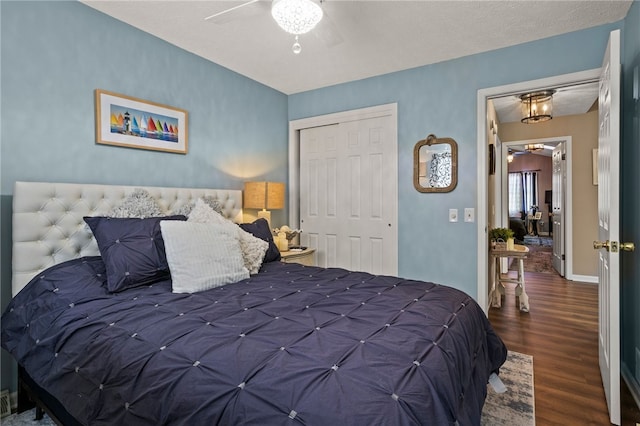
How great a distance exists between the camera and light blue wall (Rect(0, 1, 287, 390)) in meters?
2.02

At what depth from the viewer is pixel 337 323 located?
1367mm

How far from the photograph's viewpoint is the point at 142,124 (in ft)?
8.75

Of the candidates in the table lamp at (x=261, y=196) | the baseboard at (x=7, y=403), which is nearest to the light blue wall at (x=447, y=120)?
the table lamp at (x=261, y=196)

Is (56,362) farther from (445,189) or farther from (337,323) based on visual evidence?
(445,189)

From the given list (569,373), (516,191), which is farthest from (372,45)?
(516,191)

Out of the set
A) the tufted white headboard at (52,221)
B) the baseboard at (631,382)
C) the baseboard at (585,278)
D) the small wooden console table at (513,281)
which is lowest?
the baseboard at (631,382)

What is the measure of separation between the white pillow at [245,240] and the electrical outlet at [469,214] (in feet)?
6.28

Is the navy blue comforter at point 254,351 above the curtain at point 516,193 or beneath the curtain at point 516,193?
beneath

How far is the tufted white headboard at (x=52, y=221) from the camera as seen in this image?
194 centimetres

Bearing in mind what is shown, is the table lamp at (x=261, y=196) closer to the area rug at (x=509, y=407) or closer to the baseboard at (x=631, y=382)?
the area rug at (x=509, y=407)

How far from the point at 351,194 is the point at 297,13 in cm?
226

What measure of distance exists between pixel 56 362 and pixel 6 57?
70.2 inches

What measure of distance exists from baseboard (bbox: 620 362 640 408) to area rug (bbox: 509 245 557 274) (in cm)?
378

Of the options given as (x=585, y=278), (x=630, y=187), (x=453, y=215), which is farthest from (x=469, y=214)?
(x=585, y=278)
